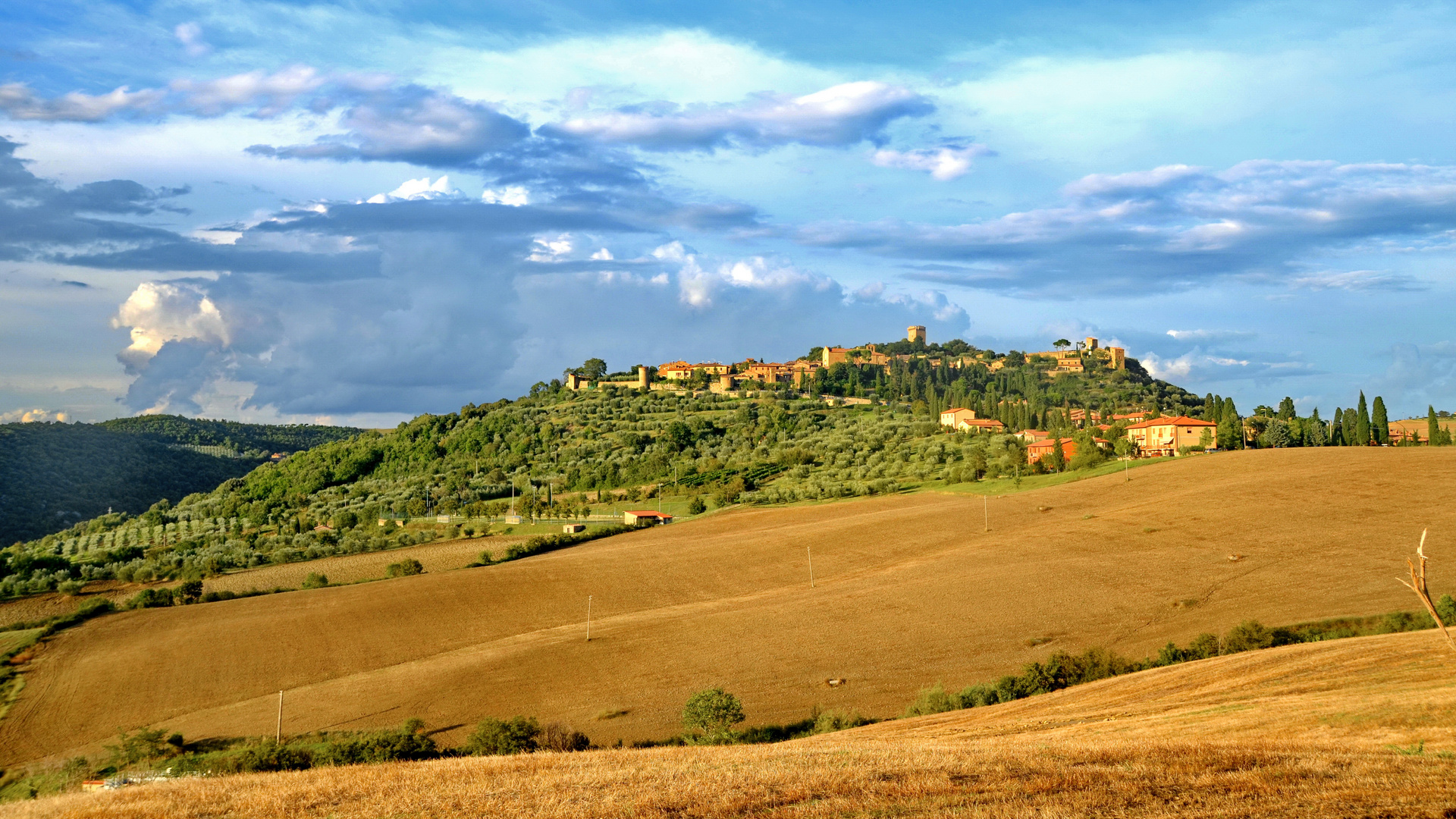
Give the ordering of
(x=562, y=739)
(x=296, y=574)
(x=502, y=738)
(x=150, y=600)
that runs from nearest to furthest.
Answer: (x=502, y=738) < (x=562, y=739) < (x=150, y=600) < (x=296, y=574)

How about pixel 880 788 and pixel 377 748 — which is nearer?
pixel 880 788

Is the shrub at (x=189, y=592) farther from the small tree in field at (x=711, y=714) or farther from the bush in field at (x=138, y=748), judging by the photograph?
the small tree in field at (x=711, y=714)

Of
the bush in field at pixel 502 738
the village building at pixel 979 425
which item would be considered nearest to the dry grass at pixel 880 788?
the bush in field at pixel 502 738

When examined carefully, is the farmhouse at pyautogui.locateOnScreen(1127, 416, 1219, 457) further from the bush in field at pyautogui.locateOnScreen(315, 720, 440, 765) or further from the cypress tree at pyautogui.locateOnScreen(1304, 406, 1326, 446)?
the bush in field at pyautogui.locateOnScreen(315, 720, 440, 765)

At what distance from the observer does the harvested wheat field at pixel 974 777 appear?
37.6 ft

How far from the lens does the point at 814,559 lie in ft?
195

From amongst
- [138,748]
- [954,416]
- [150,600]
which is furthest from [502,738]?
[954,416]

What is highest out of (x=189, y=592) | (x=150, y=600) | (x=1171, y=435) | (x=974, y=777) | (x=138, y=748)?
→ (x=1171, y=435)

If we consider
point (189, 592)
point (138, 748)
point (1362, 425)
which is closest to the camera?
point (138, 748)

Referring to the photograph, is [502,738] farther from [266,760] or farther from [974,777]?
[974,777]

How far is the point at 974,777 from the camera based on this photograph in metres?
13.1

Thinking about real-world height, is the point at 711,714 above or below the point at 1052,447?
below

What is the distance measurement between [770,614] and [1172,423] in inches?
3111

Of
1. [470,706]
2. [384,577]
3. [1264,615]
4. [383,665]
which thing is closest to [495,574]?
[384,577]
